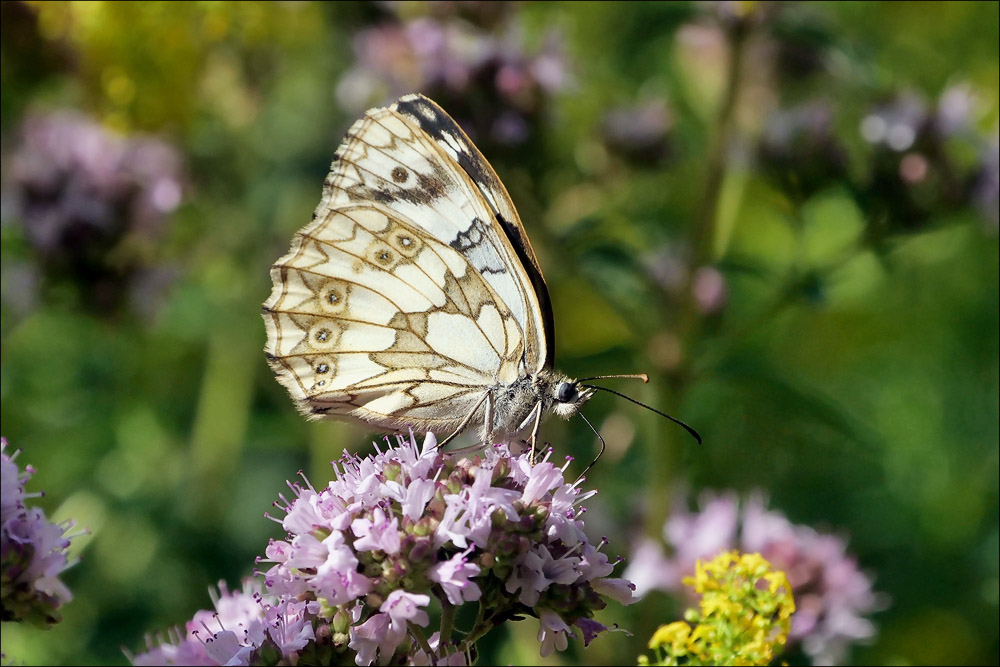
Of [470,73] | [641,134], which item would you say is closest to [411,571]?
[470,73]

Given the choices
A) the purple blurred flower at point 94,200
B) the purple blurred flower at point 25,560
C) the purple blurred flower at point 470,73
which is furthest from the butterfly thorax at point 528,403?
the purple blurred flower at point 94,200

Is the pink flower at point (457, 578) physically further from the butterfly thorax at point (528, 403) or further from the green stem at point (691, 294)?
the green stem at point (691, 294)

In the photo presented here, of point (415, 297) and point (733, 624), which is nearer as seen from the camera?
point (733, 624)

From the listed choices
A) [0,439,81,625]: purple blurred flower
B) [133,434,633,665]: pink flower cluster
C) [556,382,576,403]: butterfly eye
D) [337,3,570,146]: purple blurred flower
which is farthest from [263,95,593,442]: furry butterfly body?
[337,3,570,146]: purple blurred flower

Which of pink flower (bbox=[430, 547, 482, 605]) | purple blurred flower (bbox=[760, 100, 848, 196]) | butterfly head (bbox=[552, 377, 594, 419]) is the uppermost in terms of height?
purple blurred flower (bbox=[760, 100, 848, 196])

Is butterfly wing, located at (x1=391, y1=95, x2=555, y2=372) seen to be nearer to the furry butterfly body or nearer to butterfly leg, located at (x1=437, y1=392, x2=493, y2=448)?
the furry butterfly body

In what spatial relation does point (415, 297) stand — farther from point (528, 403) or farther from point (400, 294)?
point (528, 403)
